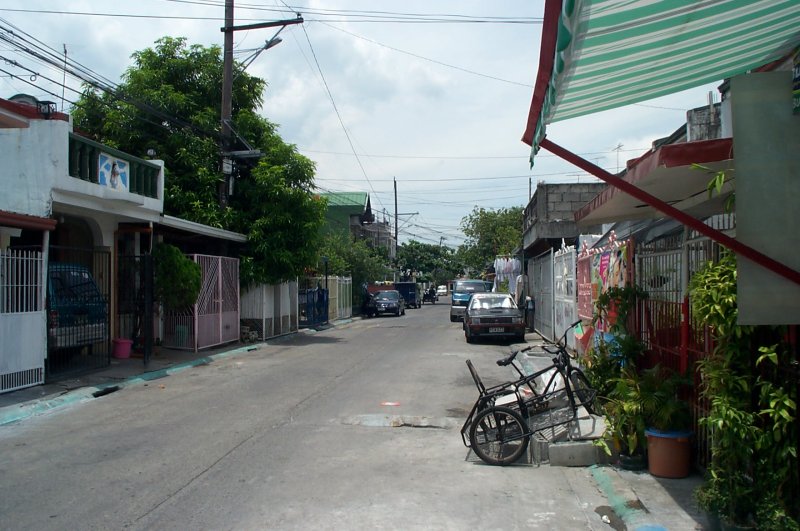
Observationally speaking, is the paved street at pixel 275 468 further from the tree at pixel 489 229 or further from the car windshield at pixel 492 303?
the tree at pixel 489 229

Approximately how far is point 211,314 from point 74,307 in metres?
6.39

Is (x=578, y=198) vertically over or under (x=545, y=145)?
over

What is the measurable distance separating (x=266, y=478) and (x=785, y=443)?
4.52 metres

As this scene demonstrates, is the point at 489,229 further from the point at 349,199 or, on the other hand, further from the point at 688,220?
the point at 688,220

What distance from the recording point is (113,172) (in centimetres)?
1414

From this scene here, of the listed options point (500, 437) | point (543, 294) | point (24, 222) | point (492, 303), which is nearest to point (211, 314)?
point (24, 222)

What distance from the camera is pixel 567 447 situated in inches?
272

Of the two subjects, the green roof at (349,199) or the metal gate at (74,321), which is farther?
the green roof at (349,199)

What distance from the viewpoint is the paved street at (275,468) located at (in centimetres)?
534

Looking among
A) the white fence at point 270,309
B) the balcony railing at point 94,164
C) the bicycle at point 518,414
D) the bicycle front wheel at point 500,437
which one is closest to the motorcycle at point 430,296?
the white fence at point 270,309

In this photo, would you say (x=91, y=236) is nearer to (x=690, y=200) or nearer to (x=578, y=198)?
(x=690, y=200)

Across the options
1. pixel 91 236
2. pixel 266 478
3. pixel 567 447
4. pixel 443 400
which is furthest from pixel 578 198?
pixel 266 478

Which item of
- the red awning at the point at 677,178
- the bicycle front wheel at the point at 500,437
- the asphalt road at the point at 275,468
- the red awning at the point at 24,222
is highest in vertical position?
the red awning at the point at 24,222

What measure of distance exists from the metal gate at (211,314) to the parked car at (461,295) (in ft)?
44.2
